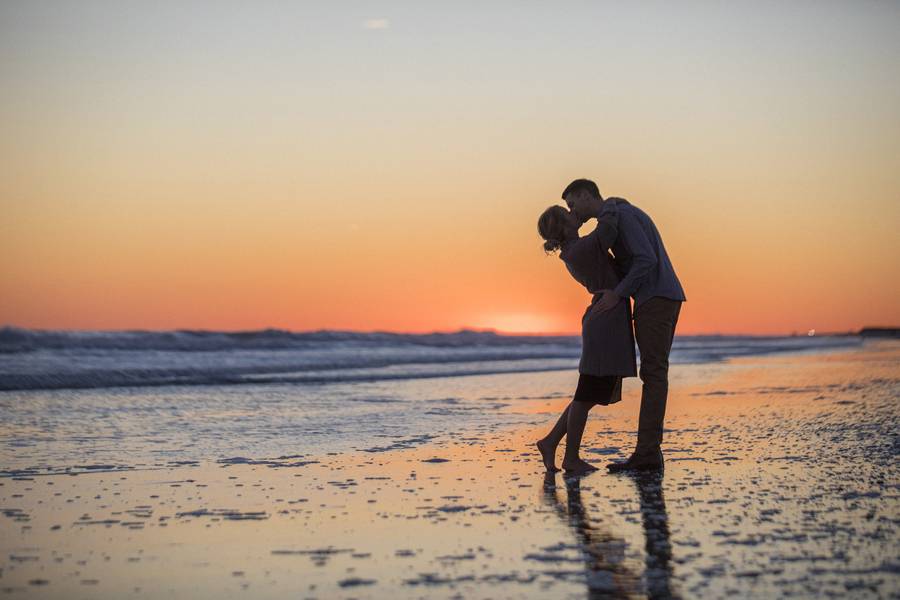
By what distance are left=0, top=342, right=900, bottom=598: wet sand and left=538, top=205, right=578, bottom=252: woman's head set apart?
138 cm

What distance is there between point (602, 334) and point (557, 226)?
0.71m

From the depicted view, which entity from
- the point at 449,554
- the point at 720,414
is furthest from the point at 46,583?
the point at 720,414

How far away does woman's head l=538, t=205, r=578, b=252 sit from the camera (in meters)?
6.08

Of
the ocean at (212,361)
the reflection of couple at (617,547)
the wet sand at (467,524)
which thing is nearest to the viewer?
the reflection of couple at (617,547)

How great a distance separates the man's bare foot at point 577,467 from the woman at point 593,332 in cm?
13

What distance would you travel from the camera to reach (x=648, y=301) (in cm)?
602

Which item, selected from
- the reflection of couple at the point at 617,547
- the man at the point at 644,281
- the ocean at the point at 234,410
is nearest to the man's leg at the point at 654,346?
the man at the point at 644,281

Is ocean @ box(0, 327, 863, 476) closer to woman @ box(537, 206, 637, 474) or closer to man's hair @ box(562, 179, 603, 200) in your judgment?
woman @ box(537, 206, 637, 474)

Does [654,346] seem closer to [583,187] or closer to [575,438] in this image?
[575,438]

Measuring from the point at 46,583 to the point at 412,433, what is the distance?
467 centimetres

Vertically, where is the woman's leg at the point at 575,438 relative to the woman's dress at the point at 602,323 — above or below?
below

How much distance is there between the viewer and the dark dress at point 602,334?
602 cm

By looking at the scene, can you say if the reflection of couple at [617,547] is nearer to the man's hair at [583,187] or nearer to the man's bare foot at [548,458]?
the man's bare foot at [548,458]

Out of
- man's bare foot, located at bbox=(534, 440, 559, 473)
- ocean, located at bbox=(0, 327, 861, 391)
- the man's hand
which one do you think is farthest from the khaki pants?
ocean, located at bbox=(0, 327, 861, 391)
